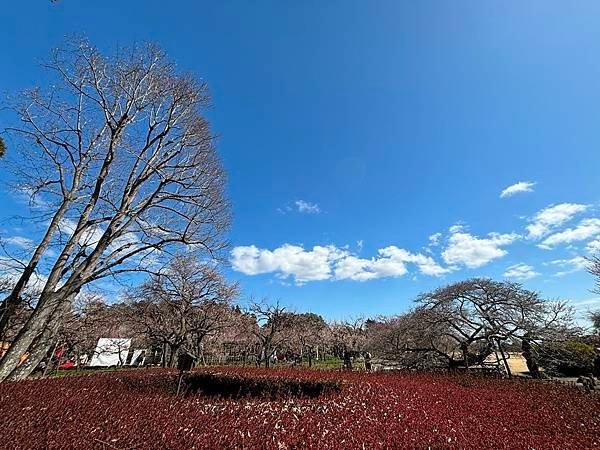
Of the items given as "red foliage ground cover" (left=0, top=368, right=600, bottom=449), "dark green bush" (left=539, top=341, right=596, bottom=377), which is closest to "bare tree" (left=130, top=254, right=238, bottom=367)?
"red foliage ground cover" (left=0, top=368, right=600, bottom=449)

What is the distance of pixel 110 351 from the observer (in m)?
26.7

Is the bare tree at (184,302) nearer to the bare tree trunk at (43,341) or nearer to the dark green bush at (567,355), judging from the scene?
the bare tree trunk at (43,341)

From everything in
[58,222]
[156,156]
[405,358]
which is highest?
[156,156]

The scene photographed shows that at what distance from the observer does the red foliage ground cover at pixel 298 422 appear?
148 inches

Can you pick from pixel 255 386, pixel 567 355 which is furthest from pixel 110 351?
pixel 567 355

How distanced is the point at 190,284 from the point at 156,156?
13.5 metres

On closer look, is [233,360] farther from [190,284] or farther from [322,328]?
[190,284]

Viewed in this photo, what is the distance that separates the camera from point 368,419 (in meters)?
5.92

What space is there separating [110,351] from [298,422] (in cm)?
2812

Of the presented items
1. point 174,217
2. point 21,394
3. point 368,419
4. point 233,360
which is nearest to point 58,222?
point 174,217

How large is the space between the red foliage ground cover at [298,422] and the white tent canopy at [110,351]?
23.3 meters

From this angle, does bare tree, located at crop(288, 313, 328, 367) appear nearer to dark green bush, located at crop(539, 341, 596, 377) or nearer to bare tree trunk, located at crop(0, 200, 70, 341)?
dark green bush, located at crop(539, 341, 596, 377)

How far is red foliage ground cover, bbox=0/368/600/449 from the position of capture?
3771mm

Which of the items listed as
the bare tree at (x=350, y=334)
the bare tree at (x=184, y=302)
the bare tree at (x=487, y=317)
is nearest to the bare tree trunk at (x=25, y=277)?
the bare tree at (x=184, y=302)
